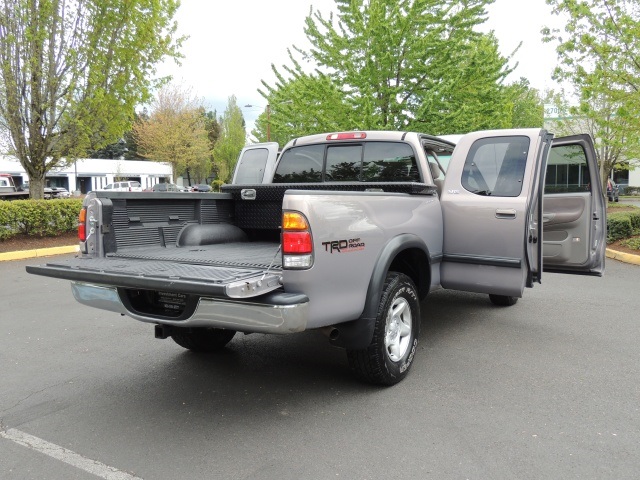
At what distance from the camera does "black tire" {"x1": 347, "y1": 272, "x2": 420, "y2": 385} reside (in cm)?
363

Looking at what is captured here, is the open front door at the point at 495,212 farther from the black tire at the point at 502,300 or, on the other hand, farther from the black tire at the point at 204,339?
the black tire at the point at 204,339

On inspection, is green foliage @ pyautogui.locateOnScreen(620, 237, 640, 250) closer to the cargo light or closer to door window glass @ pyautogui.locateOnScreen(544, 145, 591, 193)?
door window glass @ pyautogui.locateOnScreen(544, 145, 591, 193)

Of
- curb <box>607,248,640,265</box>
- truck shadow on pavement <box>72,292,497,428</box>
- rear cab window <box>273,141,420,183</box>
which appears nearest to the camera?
truck shadow on pavement <box>72,292,497,428</box>

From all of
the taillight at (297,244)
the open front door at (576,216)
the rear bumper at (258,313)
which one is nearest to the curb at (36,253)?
the rear bumper at (258,313)

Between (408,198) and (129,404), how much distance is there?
2.69m

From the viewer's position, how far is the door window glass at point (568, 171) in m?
5.55

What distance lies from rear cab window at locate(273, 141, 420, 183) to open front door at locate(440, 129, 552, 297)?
49cm

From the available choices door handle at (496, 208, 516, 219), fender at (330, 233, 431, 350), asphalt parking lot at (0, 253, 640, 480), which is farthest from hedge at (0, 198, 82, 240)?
door handle at (496, 208, 516, 219)

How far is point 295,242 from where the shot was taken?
→ 300 cm

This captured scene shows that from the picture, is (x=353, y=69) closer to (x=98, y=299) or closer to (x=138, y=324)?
(x=138, y=324)

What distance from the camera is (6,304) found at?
6.77m

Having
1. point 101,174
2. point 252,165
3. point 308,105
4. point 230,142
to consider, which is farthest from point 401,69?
point 101,174

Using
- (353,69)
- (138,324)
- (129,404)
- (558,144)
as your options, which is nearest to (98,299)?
(129,404)

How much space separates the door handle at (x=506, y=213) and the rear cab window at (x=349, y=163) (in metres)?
0.80
